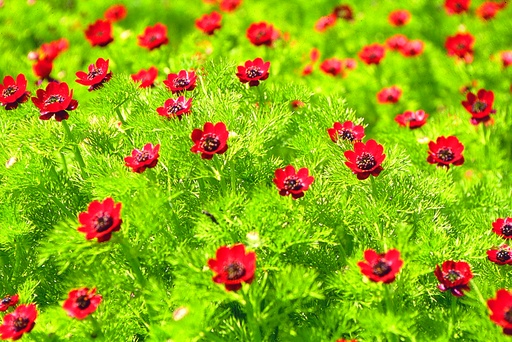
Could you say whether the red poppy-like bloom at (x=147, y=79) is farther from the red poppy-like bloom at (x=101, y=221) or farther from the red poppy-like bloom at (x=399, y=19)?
the red poppy-like bloom at (x=399, y=19)

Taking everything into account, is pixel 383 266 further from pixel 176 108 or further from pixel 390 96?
pixel 390 96

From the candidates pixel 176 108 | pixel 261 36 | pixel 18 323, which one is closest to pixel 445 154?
pixel 176 108

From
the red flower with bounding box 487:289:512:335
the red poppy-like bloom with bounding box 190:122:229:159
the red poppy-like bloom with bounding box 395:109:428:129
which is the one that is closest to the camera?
the red flower with bounding box 487:289:512:335

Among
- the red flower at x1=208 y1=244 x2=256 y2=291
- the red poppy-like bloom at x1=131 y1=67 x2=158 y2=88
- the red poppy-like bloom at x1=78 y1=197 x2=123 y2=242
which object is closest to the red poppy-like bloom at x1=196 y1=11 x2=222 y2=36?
the red poppy-like bloom at x1=131 y1=67 x2=158 y2=88

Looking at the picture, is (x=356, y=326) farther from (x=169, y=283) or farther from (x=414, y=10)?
(x=414, y=10)

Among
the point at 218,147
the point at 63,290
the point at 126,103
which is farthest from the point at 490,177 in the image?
the point at 63,290

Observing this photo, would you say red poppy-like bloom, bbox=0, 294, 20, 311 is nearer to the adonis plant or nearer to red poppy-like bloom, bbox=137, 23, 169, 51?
the adonis plant
